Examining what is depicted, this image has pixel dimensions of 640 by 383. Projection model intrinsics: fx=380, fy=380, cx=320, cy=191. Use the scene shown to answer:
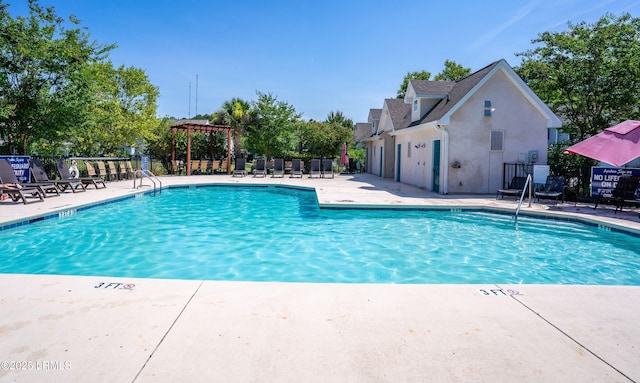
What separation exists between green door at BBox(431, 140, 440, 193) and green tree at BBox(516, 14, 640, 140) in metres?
5.46

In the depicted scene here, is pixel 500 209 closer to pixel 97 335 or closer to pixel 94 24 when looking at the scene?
pixel 97 335

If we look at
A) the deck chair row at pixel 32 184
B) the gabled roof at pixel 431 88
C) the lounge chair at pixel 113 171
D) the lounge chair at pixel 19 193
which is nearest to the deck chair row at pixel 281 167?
the lounge chair at pixel 113 171

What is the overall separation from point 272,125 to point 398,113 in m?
9.11

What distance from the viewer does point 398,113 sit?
23.0 metres

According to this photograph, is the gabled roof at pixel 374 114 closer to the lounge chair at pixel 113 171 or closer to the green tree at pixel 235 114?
the green tree at pixel 235 114

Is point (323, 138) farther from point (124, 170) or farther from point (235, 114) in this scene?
point (235, 114)

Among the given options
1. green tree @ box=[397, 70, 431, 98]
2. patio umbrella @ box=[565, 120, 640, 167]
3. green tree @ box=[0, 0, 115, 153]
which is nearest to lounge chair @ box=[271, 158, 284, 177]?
green tree @ box=[0, 0, 115, 153]

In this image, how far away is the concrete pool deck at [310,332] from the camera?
7.92ft

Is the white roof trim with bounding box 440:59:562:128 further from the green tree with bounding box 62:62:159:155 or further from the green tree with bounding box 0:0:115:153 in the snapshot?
the green tree with bounding box 62:62:159:155

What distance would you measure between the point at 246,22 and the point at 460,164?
11.1 meters

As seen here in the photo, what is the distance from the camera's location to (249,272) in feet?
19.9

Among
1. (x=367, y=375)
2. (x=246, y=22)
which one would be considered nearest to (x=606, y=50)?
(x=246, y=22)

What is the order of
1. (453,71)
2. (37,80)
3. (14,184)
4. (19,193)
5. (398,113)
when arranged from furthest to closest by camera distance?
(453,71), (398,113), (37,80), (14,184), (19,193)

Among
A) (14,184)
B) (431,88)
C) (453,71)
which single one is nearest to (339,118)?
(453,71)
